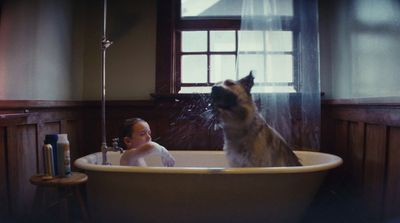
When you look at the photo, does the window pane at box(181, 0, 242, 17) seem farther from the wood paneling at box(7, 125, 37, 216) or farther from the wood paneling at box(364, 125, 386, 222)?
the wood paneling at box(7, 125, 37, 216)

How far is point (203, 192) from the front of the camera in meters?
1.27

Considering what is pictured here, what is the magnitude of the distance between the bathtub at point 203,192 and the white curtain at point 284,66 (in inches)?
20.3

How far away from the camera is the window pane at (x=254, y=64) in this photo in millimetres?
1794

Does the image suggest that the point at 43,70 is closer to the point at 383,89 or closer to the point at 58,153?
the point at 58,153

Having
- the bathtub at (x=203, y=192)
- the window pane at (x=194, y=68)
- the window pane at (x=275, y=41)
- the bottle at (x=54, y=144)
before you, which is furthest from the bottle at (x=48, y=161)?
the window pane at (x=275, y=41)

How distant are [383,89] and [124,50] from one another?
61.0 inches

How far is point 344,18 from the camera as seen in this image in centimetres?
185

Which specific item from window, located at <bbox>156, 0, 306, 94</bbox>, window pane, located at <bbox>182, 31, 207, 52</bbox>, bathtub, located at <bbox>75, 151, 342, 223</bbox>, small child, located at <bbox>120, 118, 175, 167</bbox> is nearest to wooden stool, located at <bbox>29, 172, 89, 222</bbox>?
bathtub, located at <bbox>75, 151, 342, 223</bbox>

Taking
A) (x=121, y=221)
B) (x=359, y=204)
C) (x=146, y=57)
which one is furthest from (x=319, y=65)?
(x=121, y=221)

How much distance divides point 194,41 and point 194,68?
187mm

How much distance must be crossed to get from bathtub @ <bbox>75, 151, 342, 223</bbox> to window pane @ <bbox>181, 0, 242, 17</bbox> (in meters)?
1.22

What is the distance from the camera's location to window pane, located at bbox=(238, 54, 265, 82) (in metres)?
1.79

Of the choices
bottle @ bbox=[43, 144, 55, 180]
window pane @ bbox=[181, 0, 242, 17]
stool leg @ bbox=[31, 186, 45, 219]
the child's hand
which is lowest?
stool leg @ bbox=[31, 186, 45, 219]

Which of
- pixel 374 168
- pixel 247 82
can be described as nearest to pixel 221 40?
pixel 247 82
